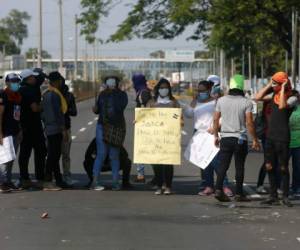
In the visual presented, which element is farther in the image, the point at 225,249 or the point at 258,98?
the point at 258,98

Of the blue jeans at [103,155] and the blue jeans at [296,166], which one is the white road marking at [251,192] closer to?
the blue jeans at [296,166]

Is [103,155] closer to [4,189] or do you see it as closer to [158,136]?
[158,136]

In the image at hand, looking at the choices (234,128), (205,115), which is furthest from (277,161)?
(205,115)

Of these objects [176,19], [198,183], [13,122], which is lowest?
[198,183]

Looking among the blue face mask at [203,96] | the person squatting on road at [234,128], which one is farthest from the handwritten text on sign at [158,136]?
the person squatting on road at [234,128]

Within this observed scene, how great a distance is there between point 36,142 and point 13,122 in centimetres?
53

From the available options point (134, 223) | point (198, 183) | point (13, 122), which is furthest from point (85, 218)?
point (198, 183)

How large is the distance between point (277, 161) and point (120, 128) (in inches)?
101

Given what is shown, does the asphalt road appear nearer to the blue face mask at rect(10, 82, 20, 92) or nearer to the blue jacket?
the blue jacket

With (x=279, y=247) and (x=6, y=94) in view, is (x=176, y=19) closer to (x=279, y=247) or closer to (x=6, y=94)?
(x=6, y=94)

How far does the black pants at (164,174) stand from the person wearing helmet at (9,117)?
2241 mm

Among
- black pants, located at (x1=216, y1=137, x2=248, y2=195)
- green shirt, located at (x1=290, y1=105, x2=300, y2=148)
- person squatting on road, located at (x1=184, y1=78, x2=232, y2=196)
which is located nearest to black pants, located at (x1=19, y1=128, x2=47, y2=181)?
person squatting on road, located at (x1=184, y1=78, x2=232, y2=196)

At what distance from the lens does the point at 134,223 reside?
9609 millimetres

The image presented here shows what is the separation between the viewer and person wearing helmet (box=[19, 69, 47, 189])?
12.6 metres
